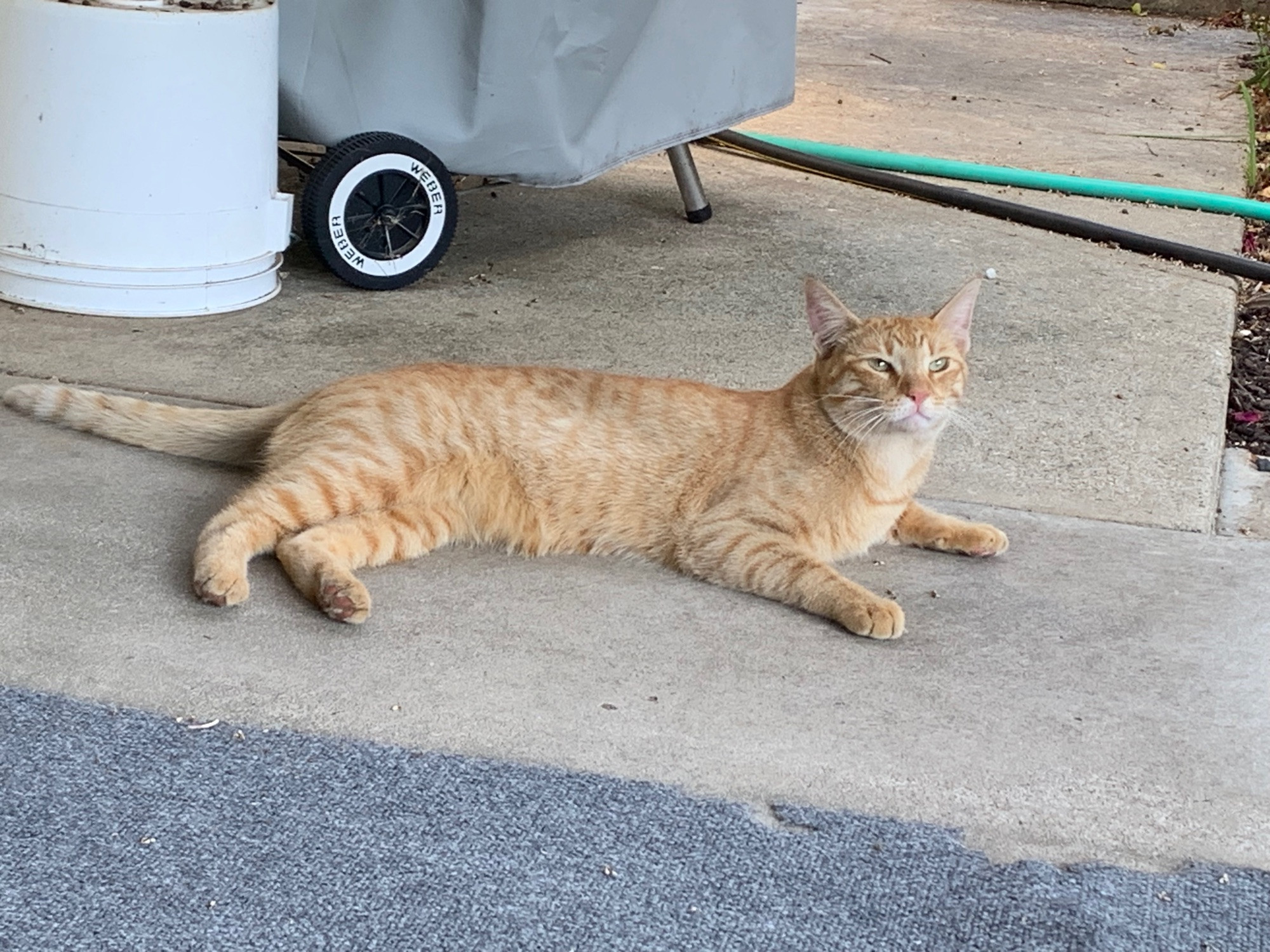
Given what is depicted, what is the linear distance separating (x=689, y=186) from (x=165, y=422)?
9.25 feet

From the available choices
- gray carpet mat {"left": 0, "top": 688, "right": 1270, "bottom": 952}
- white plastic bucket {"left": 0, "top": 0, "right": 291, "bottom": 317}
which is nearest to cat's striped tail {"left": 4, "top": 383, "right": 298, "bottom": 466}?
white plastic bucket {"left": 0, "top": 0, "right": 291, "bottom": 317}

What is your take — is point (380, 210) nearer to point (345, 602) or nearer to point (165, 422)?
point (165, 422)

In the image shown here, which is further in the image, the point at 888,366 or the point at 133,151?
the point at 133,151

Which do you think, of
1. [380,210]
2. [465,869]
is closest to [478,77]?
[380,210]

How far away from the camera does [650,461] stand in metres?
3.28

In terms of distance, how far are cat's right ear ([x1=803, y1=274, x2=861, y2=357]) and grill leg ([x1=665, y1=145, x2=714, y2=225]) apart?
2.39m

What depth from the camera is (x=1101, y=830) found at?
2.35 metres

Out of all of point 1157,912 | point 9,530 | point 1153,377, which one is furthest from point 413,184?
point 1157,912

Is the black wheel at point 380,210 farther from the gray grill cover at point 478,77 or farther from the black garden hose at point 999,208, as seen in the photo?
the black garden hose at point 999,208

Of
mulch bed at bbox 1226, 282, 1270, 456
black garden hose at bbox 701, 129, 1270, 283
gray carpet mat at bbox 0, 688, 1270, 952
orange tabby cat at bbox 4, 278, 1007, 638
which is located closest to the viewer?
gray carpet mat at bbox 0, 688, 1270, 952

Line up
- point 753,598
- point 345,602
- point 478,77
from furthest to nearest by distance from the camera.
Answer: point 478,77 → point 753,598 → point 345,602

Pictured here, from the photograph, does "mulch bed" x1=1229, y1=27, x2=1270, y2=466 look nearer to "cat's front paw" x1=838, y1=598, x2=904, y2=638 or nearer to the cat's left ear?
the cat's left ear

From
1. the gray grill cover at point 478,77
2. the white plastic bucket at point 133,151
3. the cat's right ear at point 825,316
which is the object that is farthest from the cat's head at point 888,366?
the white plastic bucket at point 133,151

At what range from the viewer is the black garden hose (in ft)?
17.7
